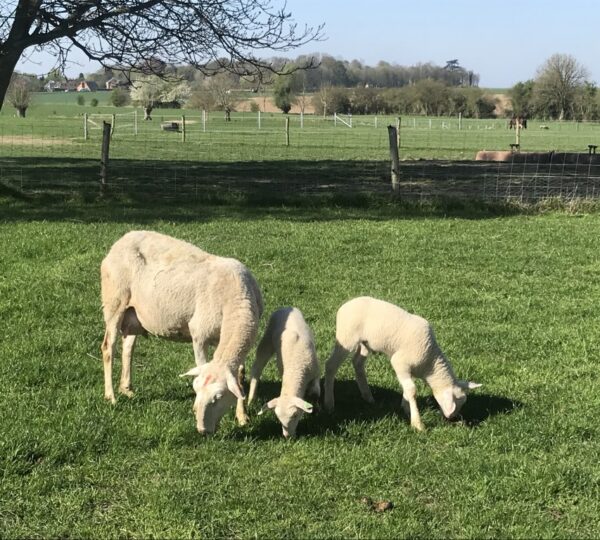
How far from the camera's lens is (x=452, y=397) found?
16.3 ft

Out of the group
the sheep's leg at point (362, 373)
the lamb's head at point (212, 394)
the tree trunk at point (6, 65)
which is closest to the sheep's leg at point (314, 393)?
the sheep's leg at point (362, 373)

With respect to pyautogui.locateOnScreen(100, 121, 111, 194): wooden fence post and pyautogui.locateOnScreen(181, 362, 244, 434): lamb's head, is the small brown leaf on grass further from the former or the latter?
pyautogui.locateOnScreen(100, 121, 111, 194): wooden fence post

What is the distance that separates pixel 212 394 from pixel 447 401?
5.33 ft

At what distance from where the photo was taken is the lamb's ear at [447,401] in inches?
194

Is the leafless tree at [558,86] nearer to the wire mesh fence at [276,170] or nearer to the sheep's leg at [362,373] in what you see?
the wire mesh fence at [276,170]

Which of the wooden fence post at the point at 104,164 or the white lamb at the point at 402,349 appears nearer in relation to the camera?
the white lamb at the point at 402,349

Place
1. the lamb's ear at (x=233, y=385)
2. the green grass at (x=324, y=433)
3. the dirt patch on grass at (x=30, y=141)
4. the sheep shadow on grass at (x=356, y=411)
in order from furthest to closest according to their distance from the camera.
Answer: the dirt patch on grass at (x=30, y=141) < the sheep shadow on grass at (x=356, y=411) < the lamb's ear at (x=233, y=385) < the green grass at (x=324, y=433)

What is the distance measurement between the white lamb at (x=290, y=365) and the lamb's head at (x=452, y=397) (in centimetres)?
87

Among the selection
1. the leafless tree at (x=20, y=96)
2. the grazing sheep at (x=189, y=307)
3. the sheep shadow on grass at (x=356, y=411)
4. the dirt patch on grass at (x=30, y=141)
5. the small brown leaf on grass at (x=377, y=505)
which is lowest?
the small brown leaf on grass at (x=377, y=505)

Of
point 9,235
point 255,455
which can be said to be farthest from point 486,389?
point 9,235

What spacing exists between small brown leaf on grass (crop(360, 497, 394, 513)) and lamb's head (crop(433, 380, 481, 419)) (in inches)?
44.5

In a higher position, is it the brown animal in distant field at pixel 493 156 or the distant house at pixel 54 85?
the distant house at pixel 54 85

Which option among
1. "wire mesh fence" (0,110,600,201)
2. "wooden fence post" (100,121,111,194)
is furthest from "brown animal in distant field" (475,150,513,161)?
"wooden fence post" (100,121,111,194)

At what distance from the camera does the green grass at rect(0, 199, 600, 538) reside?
12.6 feet
